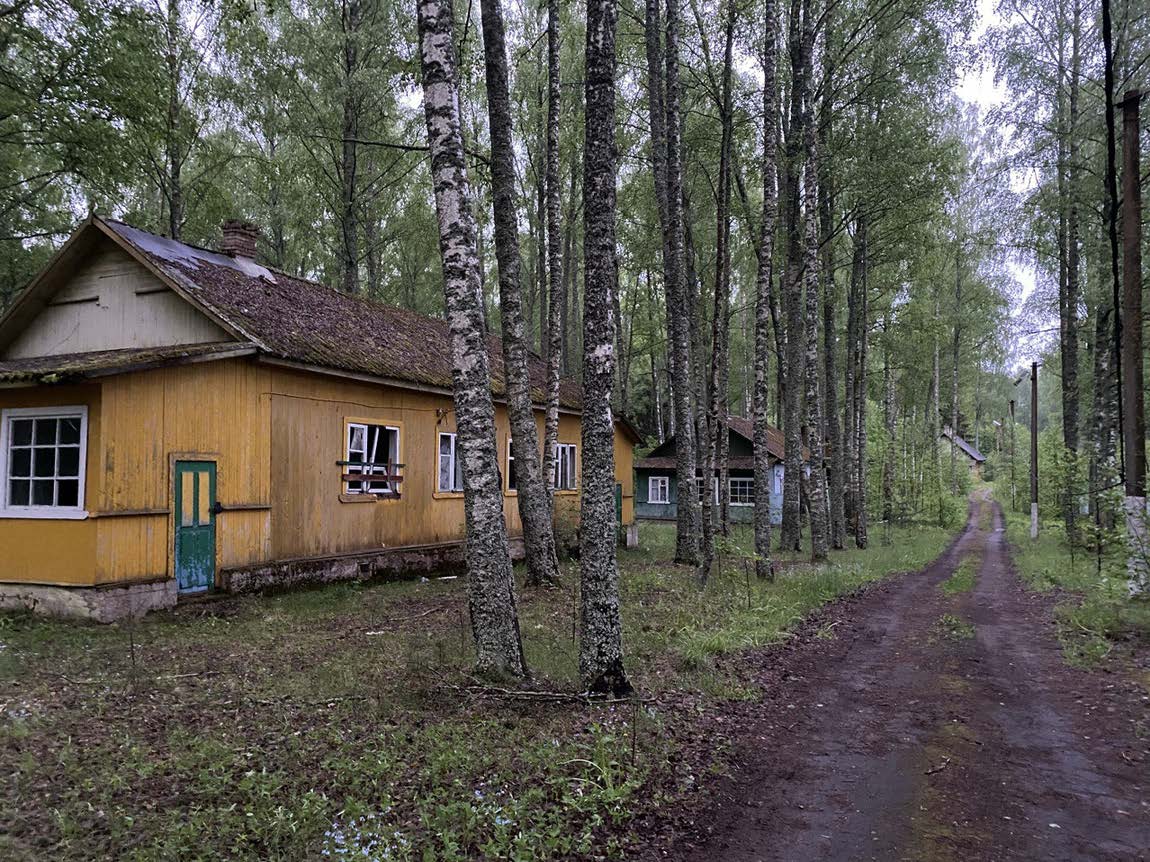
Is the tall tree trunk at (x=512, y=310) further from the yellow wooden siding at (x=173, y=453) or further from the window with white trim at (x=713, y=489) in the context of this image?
the yellow wooden siding at (x=173, y=453)

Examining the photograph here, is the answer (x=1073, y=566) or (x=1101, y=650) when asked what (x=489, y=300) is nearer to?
(x=1073, y=566)

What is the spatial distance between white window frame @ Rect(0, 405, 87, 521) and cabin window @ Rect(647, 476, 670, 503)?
27687 mm

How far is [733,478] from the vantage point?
33.5 m

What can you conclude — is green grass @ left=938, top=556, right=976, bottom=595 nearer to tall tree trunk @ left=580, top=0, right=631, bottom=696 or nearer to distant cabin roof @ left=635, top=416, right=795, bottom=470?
tall tree trunk @ left=580, top=0, right=631, bottom=696

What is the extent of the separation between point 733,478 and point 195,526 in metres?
26.5

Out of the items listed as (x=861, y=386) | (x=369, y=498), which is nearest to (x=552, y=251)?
(x=369, y=498)

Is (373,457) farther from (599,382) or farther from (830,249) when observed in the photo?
(830,249)

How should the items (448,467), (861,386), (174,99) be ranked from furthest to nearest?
(861,386) < (174,99) < (448,467)

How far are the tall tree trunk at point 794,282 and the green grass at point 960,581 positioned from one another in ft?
13.1

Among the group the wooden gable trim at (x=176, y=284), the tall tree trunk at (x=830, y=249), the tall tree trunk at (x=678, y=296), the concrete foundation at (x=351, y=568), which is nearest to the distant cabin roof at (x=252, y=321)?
the wooden gable trim at (x=176, y=284)

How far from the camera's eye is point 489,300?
41875mm

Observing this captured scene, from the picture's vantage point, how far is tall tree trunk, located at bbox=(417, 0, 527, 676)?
236 inches

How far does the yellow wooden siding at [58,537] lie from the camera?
30.5ft

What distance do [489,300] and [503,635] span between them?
122ft
